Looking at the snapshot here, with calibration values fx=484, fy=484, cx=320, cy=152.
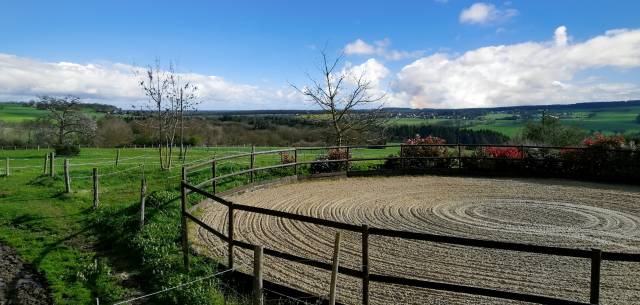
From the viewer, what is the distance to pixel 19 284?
8250 millimetres

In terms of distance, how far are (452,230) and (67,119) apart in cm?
5140

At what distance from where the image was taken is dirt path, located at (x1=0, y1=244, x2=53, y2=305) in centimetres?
755

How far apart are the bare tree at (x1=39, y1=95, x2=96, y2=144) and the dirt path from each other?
44751mm

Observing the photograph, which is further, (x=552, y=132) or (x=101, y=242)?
(x=552, y=132)

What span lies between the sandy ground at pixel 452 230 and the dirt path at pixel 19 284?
8.80ft

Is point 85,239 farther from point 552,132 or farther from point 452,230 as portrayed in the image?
point 552,132

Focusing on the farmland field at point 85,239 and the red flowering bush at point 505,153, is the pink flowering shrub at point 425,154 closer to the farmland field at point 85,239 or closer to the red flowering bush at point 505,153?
the red flowering bush at point 505,153

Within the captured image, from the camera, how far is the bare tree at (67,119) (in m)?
50.9

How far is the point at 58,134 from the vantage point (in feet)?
166

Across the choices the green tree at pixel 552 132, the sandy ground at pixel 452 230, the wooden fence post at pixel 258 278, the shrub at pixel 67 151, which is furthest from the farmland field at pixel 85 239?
the green tree at pixel 552 132

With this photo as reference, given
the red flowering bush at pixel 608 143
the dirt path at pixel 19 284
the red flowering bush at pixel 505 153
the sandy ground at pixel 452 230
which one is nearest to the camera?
the sandy ground at pixel 452 230

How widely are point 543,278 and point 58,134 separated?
175 ft

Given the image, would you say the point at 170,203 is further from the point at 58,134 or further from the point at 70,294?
the point at 58,134

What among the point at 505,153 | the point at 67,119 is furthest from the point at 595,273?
the point at 67,119
